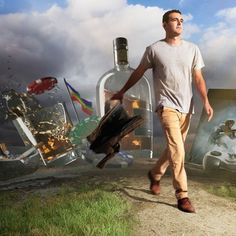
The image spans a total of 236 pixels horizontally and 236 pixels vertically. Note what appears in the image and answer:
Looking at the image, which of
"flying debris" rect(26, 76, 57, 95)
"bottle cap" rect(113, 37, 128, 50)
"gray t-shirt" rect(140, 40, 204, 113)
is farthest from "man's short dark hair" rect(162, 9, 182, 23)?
"flying debris" rect(26, 76, 57, 95)

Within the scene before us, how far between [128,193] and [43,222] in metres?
0.98

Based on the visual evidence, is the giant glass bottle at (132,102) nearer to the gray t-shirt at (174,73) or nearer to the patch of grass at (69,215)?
the patch of grass at (69,215)

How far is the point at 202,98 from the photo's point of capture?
3434 millimetres

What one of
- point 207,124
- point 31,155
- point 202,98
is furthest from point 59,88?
point 202,98

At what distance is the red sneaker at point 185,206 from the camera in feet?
10.6

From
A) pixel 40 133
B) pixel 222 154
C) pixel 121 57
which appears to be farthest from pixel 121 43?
pixel 222 154

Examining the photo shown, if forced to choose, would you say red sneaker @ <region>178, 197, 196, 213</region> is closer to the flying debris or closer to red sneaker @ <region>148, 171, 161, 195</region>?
red sneaker @ <region>148, 171, 161, 195</region>

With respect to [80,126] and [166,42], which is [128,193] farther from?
[80,126]

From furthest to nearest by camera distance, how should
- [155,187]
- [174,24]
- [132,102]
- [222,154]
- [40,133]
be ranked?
[132,102]
[40,133]
[222,154]
[155,187]
[174,24]

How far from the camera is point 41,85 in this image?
5.77 m

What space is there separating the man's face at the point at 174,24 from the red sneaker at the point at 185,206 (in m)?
1.26

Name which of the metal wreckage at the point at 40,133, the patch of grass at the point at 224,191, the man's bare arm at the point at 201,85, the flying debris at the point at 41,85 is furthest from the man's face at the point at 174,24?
the flying debris at the point at 41,85

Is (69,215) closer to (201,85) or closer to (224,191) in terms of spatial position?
(201,85)

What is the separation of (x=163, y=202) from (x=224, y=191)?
2.53 ft
